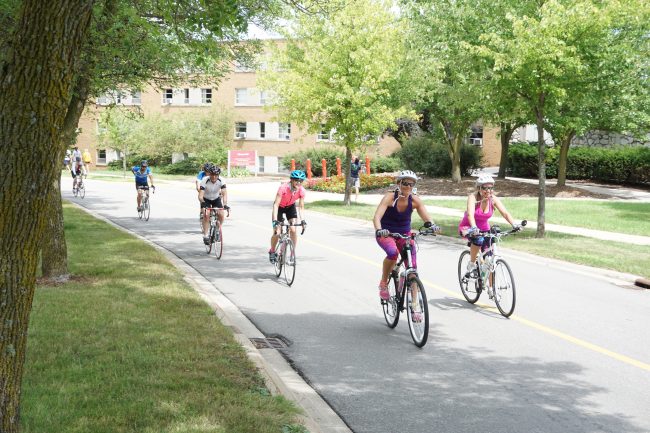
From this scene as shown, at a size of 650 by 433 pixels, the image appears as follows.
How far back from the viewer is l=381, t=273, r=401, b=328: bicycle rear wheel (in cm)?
822

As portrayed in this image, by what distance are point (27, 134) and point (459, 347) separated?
17.1ft

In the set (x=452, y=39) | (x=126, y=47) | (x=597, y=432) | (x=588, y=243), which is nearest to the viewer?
(x=597, y=432)

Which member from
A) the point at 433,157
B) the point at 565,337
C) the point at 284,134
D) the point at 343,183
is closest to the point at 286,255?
the point at 565,337

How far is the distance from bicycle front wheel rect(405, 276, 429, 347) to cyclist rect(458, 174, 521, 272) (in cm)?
185

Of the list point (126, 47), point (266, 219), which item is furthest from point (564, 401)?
point (266, 219)

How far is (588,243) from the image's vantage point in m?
16.3

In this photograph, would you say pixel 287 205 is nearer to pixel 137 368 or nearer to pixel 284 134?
pixel 137 368

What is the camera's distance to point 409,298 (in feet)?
25.8

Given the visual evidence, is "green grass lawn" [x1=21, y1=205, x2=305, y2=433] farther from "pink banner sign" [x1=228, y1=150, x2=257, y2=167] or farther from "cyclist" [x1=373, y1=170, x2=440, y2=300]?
"pink banner sign" [x1=228, y1=150, x2=257, y2=167]

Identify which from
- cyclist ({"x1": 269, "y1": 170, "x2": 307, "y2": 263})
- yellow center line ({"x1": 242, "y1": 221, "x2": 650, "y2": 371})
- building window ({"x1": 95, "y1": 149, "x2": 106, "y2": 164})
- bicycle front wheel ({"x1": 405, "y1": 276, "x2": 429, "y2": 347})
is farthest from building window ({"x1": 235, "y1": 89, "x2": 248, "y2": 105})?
bicycle front wheel ({"x1": 405, "y1": 276, "x2": 429, "y2": 347})

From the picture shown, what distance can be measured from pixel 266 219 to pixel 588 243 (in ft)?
32.2

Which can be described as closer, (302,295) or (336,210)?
(302,295)

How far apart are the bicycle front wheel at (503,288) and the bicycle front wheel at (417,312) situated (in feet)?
5.26

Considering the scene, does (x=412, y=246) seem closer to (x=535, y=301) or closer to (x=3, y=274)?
(x=535, y=301)
